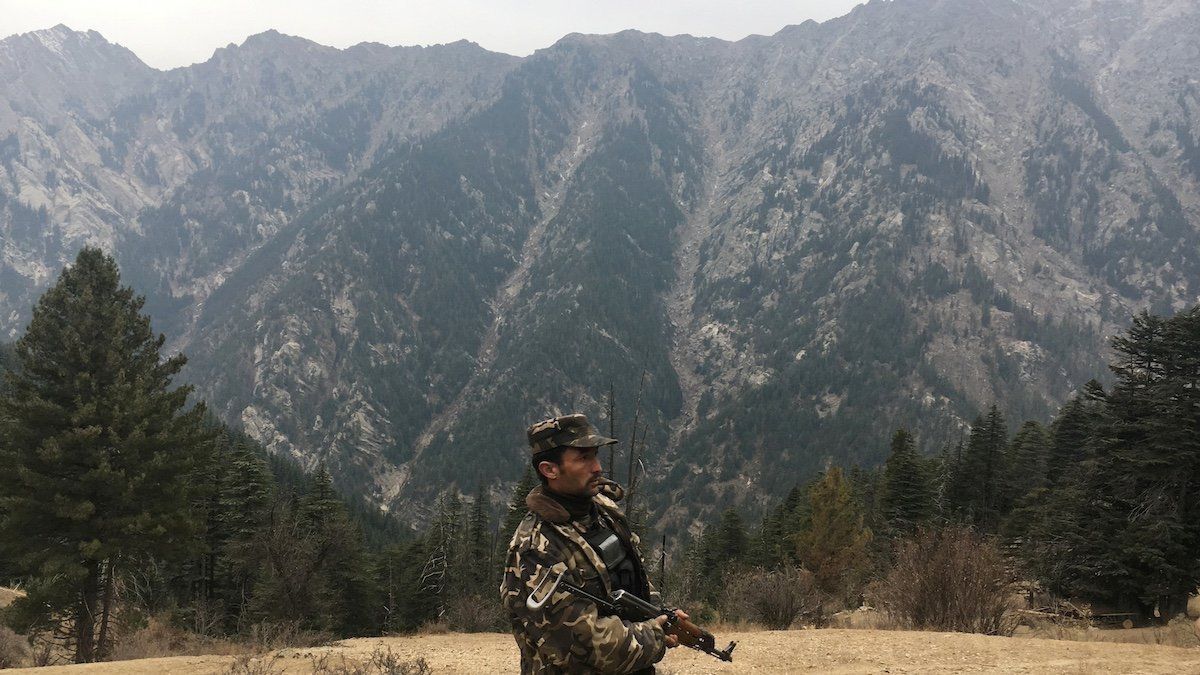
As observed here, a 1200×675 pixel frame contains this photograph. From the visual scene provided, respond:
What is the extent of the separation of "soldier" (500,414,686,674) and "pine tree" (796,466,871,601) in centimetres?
2724

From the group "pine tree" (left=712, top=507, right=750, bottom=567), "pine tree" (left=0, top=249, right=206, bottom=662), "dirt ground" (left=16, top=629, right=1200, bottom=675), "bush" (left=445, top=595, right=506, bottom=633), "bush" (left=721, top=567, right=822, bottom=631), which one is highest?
"pine tree" (left=0, top=249, right=206, bottom=662)

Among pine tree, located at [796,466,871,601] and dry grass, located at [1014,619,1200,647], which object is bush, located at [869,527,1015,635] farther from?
pine tree, located at [796,466,871,601]

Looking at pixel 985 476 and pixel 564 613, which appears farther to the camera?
pixel 985 476

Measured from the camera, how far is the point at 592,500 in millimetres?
3686

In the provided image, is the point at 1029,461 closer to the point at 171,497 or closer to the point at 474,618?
the point at 474,618

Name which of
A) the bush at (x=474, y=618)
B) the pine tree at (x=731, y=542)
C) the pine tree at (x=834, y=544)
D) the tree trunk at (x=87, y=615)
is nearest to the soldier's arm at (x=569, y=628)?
the tree trunk at (x=87, y=615)

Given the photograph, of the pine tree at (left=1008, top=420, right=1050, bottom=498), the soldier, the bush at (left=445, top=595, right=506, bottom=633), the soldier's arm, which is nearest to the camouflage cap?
the soldier

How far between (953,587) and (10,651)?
21.0 metres

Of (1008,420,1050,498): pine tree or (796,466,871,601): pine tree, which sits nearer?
(796,466,871,601): pine tree

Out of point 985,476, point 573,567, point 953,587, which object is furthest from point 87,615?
point 985,476

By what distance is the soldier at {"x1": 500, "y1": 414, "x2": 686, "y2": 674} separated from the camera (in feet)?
10.7

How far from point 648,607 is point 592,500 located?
64 centimetres

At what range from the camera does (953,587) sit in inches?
492

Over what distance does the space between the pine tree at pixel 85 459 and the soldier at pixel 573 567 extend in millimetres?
16373
